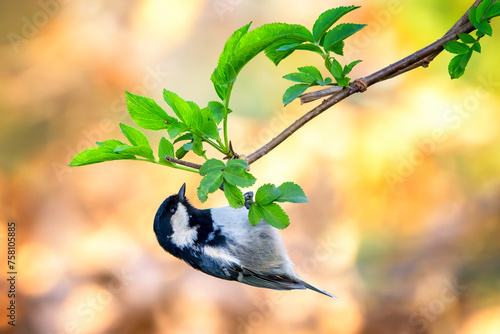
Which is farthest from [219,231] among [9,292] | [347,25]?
[9,292]

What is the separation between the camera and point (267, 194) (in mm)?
676

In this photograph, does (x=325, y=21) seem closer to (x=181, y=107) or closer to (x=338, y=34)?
(x=338, y=34)

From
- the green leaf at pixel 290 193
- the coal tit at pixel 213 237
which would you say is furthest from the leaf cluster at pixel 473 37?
the coal tit at pixel 213 237

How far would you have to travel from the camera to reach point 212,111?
0.67m

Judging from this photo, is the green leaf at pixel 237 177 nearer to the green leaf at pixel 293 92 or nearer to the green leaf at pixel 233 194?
the green leaf at pixel 233 194

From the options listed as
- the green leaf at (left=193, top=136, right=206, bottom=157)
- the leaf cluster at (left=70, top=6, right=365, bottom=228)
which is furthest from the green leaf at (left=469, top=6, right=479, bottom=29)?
the green leaf at (left=193, top=136, right=206, bottom=157)

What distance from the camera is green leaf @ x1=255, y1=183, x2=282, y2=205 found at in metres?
0.67

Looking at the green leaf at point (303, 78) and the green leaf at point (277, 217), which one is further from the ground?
the green leaf at point (303, 78)

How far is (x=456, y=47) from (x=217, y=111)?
1.17ft

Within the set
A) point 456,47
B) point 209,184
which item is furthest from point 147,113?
point 456,47

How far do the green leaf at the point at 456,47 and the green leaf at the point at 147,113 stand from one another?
40cm

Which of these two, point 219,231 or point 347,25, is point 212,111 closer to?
point 347,25

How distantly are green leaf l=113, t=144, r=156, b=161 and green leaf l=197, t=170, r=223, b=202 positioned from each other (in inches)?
3.7

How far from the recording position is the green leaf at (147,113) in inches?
27.3
